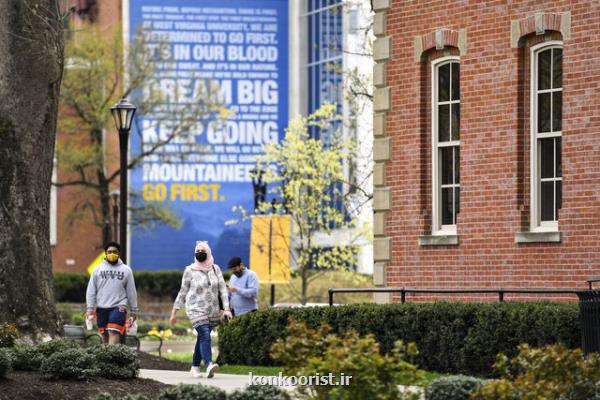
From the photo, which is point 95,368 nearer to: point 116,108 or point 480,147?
point 480,147

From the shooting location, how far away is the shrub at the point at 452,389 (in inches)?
484

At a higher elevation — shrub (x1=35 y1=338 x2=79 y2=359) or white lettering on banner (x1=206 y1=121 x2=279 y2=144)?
white lettering on banner (x1=206 y1=121 x2=279 y2=144)

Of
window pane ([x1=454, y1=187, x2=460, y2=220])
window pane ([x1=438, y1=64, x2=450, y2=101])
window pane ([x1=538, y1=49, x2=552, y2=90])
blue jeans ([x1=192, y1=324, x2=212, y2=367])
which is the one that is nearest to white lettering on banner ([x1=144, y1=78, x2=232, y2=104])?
window pane ([x1=438, y1=64, x2=450, y2=101])

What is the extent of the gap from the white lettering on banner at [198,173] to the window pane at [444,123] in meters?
51.8

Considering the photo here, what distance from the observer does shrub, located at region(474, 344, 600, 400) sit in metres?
10.6

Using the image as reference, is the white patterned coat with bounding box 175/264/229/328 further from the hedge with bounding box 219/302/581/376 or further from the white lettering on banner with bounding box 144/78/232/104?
the white lettering on banner with bounding box 144/78/232/104

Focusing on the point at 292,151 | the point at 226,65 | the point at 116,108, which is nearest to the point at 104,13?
the point at 226,65

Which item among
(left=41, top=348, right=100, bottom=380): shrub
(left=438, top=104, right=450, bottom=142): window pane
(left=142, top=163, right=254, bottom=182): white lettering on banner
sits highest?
(left=142, top=163, right=254, bottom=182): white lettering on banner

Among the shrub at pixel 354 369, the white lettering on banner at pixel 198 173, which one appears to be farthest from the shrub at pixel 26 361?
the white lettering on banner at pixel 198 173

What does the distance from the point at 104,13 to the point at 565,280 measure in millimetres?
63321

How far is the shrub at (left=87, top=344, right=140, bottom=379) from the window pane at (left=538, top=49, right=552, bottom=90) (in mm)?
7706

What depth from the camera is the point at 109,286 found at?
1988 centimetres

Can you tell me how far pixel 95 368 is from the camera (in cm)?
1587

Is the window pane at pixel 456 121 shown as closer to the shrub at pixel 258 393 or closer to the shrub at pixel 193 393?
the shrub at pixel 193 393
